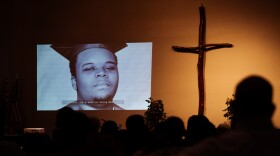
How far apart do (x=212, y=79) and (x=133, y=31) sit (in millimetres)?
1624

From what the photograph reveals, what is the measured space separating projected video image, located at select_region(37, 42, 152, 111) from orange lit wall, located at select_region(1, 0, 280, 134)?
155 millimetres

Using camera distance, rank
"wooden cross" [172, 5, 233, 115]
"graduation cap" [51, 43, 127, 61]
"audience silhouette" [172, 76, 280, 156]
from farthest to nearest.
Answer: "graduation cap" [51, 43, 127, 61] → "wooden cross" [172, 5, 233, 115] → "audience silhouette" [172, 76, 280, 156]

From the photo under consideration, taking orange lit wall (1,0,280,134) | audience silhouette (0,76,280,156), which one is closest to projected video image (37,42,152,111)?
orange lit wall (1,0,280,134)

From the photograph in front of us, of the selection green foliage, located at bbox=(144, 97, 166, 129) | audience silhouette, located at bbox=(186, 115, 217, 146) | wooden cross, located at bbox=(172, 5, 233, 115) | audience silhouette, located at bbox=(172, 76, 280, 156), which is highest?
wooden cross, located at bbox=(172, 5, 233, 115)

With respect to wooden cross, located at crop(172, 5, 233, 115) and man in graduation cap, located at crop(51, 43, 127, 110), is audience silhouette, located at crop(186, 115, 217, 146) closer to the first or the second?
wooden cross, located at crop(172, 5, 233, 115)

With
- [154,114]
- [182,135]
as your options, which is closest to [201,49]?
[154,114]

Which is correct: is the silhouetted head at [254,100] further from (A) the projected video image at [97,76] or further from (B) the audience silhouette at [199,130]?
(A) the projected video image at [97,76]

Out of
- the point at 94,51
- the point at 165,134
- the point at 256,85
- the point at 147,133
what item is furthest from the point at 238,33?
the point at 256,85

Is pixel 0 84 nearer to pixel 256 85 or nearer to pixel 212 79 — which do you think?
pixel 212 79

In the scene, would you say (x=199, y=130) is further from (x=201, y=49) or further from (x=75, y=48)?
(x=75, y=48)

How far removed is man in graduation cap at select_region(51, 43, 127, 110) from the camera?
6.47m

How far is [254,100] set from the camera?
1.16 meters

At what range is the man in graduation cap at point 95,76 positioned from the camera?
6.47m

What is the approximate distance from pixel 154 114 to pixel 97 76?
4.21 ft
